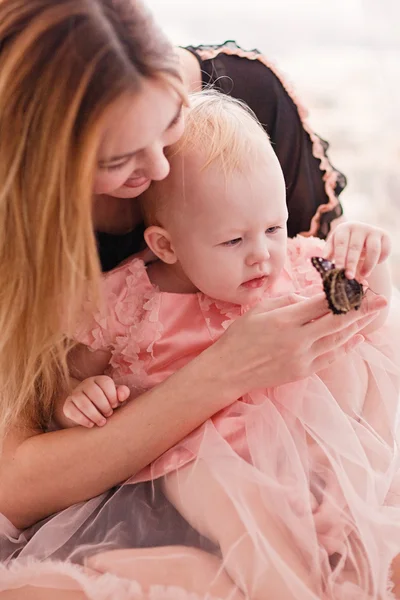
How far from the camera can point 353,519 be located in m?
1.01

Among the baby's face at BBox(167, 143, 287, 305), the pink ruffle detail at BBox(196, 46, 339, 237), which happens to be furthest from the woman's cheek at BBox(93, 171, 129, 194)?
the pink ruffle detail at BBox(196, 46, 339, 237)

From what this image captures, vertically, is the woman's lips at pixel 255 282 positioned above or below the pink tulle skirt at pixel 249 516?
above

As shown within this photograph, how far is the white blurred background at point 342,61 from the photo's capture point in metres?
1.94

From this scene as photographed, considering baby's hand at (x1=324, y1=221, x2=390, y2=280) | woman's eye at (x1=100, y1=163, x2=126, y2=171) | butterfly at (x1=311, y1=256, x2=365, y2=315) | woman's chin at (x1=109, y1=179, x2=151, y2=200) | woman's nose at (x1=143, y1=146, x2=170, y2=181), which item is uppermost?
woman's eye at (x1=100, y1=163, x2=126, y2=171)

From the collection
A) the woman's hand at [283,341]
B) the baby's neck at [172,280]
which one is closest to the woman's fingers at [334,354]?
the woman's hand at [283,341]

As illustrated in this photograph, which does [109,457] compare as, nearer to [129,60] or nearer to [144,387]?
[144,387]

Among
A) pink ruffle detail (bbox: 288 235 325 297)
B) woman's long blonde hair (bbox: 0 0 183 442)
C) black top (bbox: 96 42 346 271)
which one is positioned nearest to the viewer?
woman's long blonde hair (bbox: 0 0 183 442)

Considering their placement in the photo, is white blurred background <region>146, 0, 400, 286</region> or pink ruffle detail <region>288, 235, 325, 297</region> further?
white blurred background <region>146, 0, 400, 286</region>

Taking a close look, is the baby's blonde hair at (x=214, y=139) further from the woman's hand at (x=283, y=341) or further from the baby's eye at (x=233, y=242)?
the woman's hand at (x=283, y=341)

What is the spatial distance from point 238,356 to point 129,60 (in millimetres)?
420

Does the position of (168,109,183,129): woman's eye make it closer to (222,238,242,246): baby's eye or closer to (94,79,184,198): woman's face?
(94,79,184,198): woman's face

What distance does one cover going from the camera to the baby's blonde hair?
1.05 meters

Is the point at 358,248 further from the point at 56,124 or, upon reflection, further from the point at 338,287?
the point at 56,124

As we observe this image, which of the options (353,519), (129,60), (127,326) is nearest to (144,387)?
(127,326)
